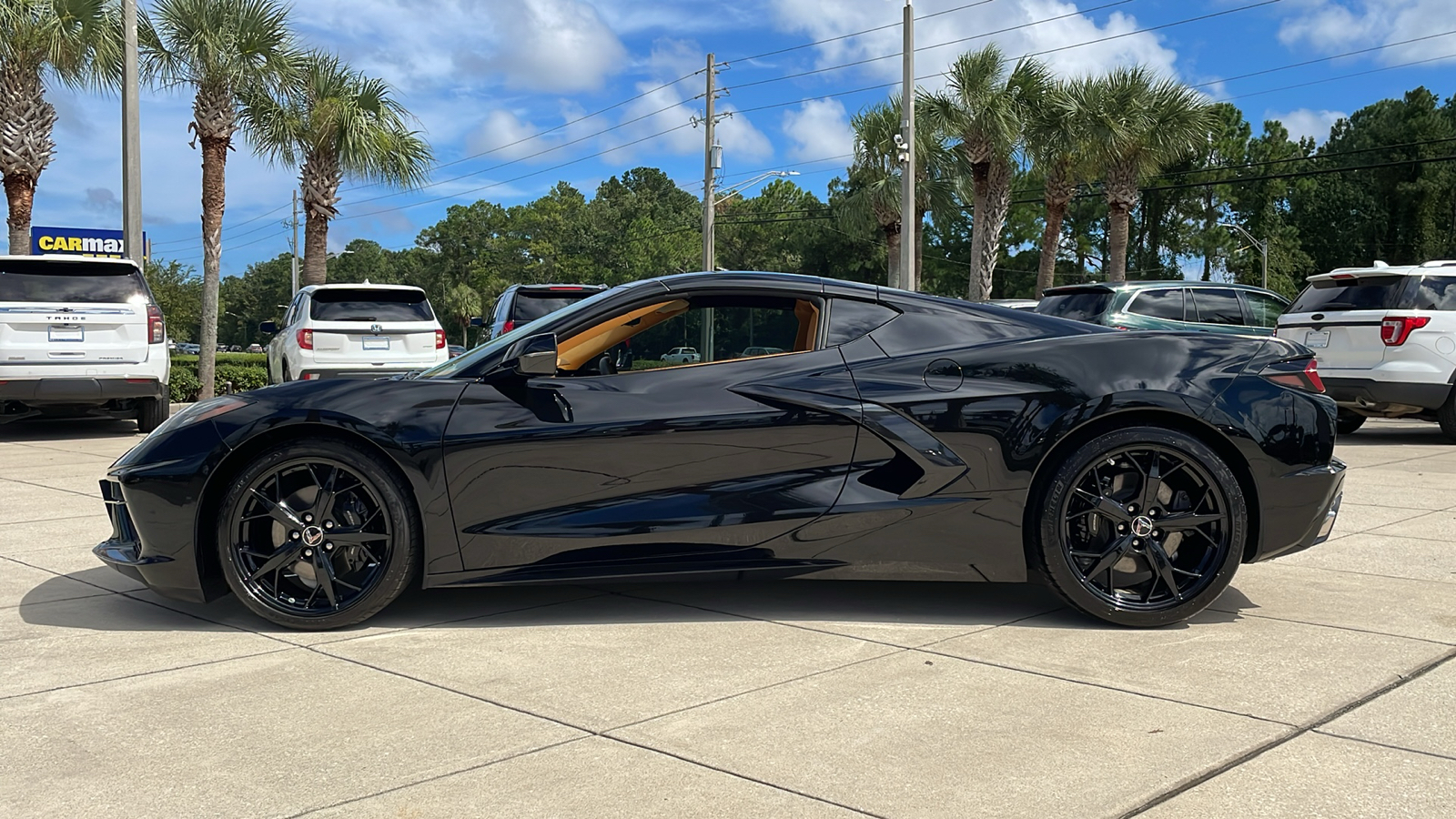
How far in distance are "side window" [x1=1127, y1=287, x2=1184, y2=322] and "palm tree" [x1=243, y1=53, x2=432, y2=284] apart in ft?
51.5

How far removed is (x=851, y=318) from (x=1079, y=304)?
9.32 m

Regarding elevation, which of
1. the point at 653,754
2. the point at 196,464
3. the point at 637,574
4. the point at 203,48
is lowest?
the point at 653,754

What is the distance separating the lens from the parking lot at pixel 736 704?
2.78 metres

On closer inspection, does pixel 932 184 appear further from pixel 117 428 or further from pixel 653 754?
pixel 653 754

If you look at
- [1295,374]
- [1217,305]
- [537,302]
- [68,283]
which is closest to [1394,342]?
[1217,305]

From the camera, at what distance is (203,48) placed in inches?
776

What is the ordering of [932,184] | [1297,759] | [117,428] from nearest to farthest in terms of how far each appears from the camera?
[1297,759] → [117,428] → [932,184]

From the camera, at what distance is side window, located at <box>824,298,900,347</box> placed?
447 cm

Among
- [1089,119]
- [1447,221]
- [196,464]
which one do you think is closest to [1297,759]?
[196,464]

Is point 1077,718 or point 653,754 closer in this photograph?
point 653,754

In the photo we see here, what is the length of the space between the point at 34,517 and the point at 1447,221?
72657 millimetres

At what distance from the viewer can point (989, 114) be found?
29.1m

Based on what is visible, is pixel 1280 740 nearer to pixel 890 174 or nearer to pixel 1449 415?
pixel 1449 415

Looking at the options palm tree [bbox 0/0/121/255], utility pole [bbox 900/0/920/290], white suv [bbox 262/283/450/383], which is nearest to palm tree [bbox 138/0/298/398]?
palm tree [bbox 0/0/121/255]
